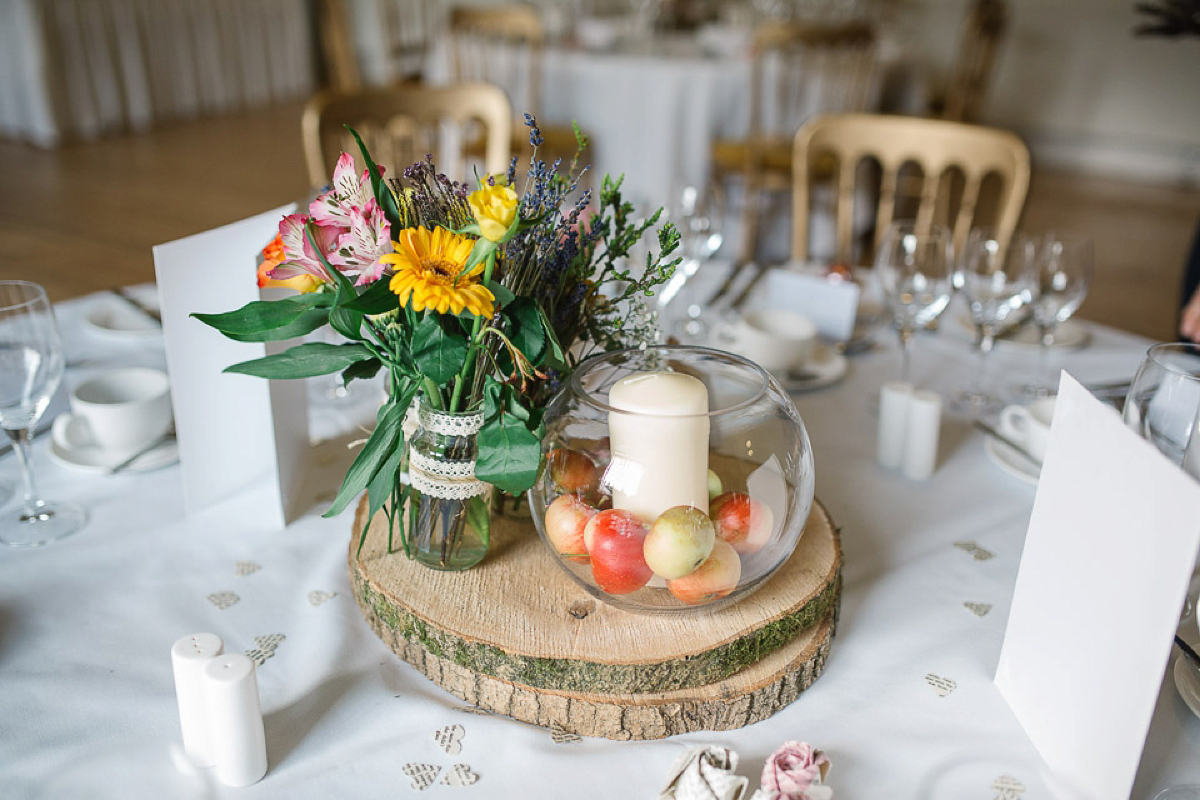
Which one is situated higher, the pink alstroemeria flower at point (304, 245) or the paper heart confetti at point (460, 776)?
the pink alstroemeria flower at point (304, 245)

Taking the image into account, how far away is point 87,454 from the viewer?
1.04 metres

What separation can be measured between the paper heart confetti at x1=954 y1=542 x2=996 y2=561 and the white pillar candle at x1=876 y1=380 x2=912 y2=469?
0.14 m

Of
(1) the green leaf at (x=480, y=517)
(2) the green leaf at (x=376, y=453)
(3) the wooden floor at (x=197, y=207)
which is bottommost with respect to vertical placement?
(3) the wooden floor at (x=197, y=207)

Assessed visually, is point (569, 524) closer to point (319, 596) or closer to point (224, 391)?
point (319, 596)

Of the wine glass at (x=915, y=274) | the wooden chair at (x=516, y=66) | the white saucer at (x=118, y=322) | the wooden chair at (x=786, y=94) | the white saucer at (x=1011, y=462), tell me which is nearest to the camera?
the white saucer at (x=1011, y=462)

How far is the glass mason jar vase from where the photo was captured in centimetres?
75

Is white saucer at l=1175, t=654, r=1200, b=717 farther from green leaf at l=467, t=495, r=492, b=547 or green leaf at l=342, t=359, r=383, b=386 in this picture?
green leaf at l=342, t=359, r=383, b=386

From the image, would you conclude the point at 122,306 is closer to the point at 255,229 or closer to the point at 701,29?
the point at 255,229

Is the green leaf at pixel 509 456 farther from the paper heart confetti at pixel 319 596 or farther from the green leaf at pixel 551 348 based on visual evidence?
the paper heart confetti at pixel 319 596

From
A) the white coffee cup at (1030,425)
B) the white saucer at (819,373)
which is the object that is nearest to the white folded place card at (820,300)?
the white saucer at (819,373)

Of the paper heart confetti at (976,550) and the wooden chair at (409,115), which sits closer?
the paper heart confetti at (976,550)

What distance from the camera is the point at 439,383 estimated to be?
0.70 metres

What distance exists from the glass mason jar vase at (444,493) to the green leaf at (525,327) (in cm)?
7

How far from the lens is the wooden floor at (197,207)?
369 centimetres
